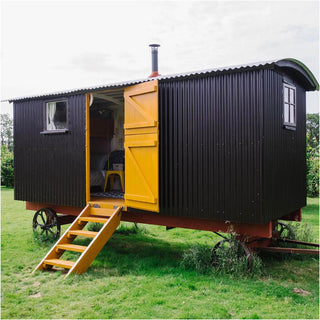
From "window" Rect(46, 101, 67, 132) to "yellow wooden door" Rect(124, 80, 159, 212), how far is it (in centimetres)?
187

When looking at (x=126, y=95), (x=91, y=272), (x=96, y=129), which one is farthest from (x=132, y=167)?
(x=96, y=129)

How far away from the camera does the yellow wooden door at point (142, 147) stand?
636 centimetres

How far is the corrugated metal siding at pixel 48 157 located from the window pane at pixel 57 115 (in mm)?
160

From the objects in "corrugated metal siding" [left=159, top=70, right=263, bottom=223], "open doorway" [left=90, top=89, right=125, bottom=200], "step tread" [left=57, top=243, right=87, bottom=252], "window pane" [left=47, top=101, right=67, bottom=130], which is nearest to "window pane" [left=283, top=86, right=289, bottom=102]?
"corrugated metal siding" [left=159, top=70, right=263, bottom=223]

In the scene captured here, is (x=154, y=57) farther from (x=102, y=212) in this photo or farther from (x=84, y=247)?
(x=84, y=247)

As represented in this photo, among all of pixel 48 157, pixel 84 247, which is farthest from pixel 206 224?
pixel 48 157

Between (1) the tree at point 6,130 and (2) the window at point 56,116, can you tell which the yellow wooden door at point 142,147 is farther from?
(1) the tree at point 6,130

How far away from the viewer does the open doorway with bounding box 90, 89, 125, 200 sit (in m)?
9.48

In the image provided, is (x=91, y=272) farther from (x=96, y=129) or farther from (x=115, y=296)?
(x=96, y=129)

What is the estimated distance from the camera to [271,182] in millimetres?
5824

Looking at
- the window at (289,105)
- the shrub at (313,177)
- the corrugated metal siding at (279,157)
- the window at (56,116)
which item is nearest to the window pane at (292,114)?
Answer: the window at (289,105)

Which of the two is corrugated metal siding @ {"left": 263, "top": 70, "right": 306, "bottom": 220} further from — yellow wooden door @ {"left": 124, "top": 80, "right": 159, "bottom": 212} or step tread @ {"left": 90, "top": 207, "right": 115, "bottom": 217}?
step tread @ {"left": 90, "top": 207, "right": 115, "bottom": 217}

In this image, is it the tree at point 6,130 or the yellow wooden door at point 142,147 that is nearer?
the yellow wooden door at point 142,147

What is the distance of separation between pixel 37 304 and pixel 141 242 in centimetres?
376
